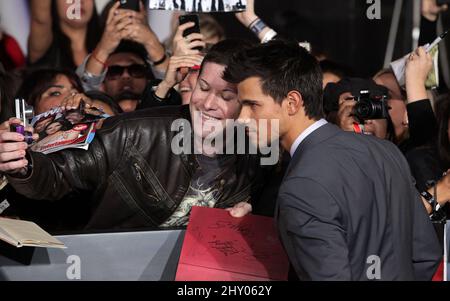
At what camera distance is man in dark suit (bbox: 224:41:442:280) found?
218 centimetres

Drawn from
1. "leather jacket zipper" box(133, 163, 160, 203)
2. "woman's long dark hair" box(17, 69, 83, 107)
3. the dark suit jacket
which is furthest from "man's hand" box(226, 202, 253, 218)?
"woman's long dark hair" box(17, 69, 83, 107)

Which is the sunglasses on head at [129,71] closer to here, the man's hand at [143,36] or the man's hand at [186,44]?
the man's hand at [143,36]

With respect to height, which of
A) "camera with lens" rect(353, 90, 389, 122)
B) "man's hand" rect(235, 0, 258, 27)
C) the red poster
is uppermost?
"man's hand" rect(235, 0, 258, 27)

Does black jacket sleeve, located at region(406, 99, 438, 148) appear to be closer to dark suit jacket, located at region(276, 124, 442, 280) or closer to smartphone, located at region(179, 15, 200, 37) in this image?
smartphone, located at region(179, 15, 200, 37)

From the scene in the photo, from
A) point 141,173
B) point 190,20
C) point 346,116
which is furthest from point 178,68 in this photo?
point 346,116

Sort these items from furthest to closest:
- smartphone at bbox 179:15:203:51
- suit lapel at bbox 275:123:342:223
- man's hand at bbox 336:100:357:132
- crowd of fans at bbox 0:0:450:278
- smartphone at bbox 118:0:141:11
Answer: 1. smartphone at bbox 118:0:141:11
2. smartphone at bbox 179:15:203:51
3. man's hand at bbox 336:100:357:132
4. crowd of fans at bbox 0:0:450:278
5. suit lapel at bbox 275:123:342:223

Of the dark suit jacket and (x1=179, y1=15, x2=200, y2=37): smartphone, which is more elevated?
(x1=179, y1=15, x2=200, y2=37): smartphone

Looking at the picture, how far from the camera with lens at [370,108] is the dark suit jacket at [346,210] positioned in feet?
2.81

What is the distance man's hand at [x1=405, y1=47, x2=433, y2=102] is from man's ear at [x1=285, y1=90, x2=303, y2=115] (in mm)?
1341

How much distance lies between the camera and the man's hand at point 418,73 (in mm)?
3631

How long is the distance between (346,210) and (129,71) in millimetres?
2618

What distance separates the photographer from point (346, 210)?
2217mm
